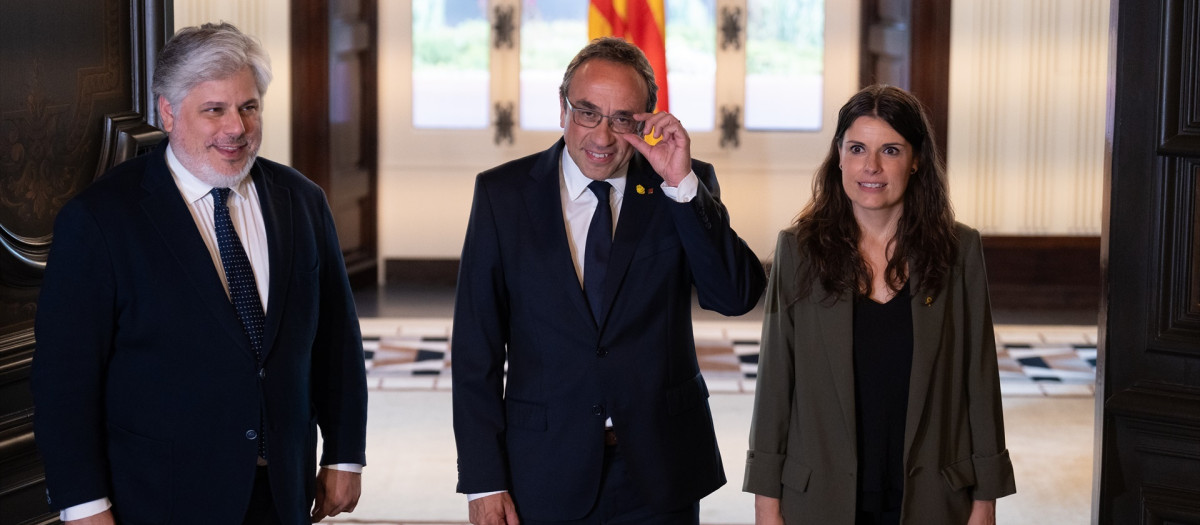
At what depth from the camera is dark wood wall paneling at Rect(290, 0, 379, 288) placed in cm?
855

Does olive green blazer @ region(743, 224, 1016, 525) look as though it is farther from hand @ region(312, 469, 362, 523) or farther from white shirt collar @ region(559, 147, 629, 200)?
hand @ region(312, 469, 362, 523)

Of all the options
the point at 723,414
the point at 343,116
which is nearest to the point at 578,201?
the point at 723,414

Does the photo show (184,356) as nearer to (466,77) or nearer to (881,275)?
(881,275)

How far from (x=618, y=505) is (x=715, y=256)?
0.50 meters

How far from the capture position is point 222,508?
7.68ft

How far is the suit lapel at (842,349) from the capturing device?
8.02ft

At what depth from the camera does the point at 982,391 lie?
251 cm

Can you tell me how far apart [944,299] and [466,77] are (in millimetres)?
6991

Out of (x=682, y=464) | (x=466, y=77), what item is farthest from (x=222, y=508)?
(x=466, y=77)

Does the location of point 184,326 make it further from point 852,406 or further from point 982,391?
point 982,391

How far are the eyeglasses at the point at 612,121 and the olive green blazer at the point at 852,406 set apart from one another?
40cm

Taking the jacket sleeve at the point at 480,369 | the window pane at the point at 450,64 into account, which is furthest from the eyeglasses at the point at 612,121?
the window pane at the point at 450,64

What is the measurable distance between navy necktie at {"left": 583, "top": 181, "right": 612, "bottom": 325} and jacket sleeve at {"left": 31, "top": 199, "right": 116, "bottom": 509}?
84 centimetres

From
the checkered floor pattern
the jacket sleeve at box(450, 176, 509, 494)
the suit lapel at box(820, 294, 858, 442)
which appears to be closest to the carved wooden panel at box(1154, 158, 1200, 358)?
the suit lapel at box(820, 294, 858, 442)
